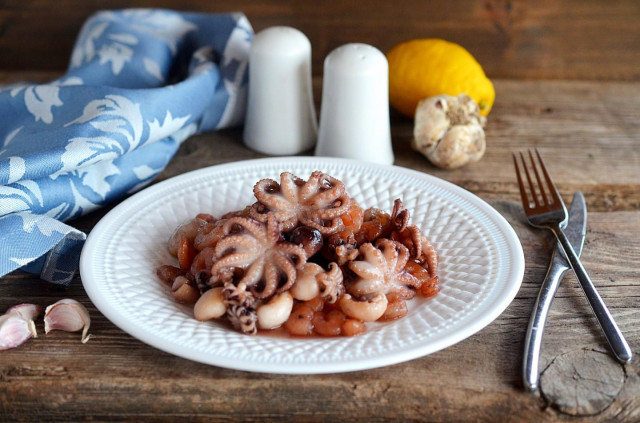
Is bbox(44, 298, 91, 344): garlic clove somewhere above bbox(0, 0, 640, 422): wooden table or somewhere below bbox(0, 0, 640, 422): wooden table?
above

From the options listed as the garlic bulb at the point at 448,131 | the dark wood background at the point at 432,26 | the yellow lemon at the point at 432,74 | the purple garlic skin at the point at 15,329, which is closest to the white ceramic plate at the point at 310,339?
the purple garlic skin at the point at 15,329

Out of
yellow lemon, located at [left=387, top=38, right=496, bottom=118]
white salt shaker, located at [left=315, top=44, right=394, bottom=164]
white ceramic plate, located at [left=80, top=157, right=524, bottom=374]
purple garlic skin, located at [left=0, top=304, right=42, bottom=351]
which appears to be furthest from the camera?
yellow lemon, located at [left=387, top=38, right=496, bottom=118]

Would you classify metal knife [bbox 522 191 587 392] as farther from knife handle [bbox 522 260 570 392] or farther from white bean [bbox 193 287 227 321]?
white bean [bbox 193 287 227 321]

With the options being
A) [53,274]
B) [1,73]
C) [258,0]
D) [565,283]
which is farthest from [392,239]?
[1,73]

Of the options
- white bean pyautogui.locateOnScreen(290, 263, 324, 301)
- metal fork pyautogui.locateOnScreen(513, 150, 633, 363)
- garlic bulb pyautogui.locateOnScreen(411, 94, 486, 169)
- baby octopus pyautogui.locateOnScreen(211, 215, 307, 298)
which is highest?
baby octopus pyautogui.locateOnScreen(211, 215, 307, 298)

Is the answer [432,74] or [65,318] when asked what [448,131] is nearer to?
[432,74]

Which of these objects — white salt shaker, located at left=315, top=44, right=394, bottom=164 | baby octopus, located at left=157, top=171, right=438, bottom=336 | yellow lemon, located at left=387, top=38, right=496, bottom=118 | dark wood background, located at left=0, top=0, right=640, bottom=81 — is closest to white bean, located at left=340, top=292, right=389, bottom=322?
baby octopus, located at left=157, top=171, right=438, bottom=336

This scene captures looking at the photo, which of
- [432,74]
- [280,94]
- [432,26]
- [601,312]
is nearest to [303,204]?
[601,312]

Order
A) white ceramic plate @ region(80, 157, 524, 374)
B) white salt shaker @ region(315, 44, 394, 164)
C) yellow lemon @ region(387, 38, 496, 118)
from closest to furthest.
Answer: white ceramic plate @ region(80, 157, 524, 374), white salt shaker @ region(315, 44, 394, 164), yellow lemon @ region(387, 38, 496, 118)
